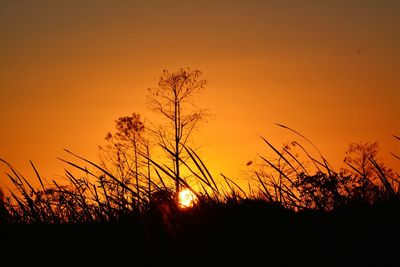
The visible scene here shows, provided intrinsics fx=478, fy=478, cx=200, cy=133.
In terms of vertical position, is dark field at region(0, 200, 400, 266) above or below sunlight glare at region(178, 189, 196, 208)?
below

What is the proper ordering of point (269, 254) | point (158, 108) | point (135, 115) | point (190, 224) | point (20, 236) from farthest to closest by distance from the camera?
point (135, 115)
point (158, 108)
point (20, 236)
point (190, 224)
point (269, 254)

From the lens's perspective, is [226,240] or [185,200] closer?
[226,240]

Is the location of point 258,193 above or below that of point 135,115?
below

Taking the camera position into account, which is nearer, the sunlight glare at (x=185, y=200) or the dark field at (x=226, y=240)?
the dark field at (x=226, y=240)

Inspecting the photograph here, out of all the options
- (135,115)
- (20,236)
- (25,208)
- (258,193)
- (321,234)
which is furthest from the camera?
(135,115)

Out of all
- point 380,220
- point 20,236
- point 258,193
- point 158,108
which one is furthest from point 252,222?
point 158,108

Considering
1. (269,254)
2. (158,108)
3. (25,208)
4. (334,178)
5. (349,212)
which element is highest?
(158,108)

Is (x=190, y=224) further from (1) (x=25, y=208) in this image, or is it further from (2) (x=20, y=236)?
(1) (x=25, y=208)

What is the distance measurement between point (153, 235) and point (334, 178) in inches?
41.2

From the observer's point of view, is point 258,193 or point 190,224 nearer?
point 190,224

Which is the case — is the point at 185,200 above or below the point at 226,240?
above

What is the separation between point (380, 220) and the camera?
2.36 meters

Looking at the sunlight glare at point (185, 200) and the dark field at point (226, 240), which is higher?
the sunlight glare at point (185, 200)

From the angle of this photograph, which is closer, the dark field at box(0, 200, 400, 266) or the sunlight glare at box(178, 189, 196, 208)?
the dark field at box(0, 200, 400, 266)
